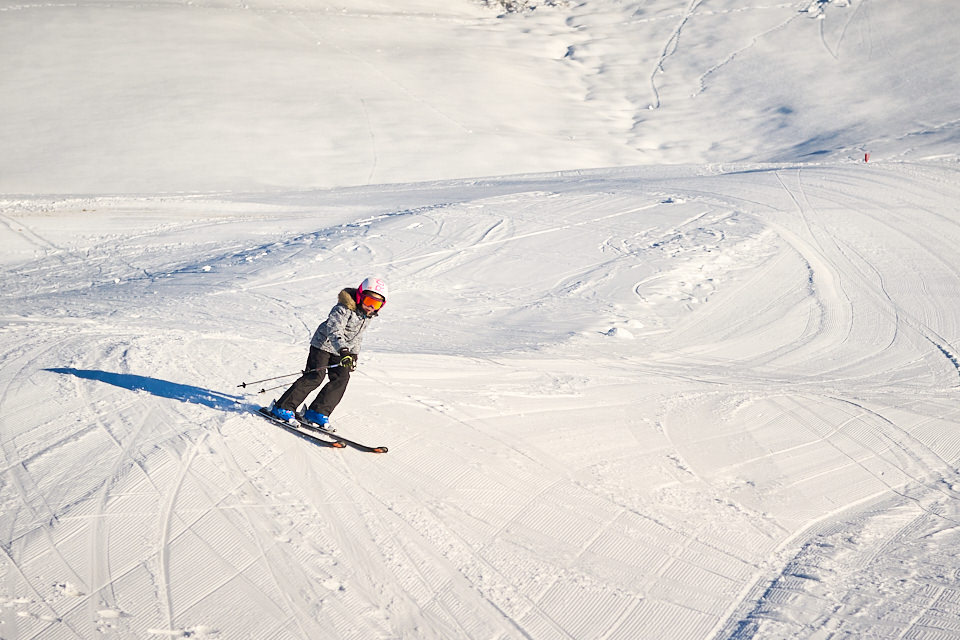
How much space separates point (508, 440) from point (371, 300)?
74.0 inches

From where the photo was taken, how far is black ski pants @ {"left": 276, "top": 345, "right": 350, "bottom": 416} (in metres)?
6.86

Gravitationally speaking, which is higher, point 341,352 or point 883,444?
point 341,352

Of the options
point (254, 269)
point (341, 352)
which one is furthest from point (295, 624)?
point (254, 269)

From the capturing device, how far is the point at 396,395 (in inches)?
318

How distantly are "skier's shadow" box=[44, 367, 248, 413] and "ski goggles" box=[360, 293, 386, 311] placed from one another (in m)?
1.85

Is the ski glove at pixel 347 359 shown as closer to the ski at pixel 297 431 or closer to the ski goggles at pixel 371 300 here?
the ski goggles at pixel 371 300

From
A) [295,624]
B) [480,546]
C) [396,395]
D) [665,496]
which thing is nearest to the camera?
[295,624]

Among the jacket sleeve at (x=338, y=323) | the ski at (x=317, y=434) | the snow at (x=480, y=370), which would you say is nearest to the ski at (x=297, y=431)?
the ski at (x=317, y=434)

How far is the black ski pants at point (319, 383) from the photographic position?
6.86 meters

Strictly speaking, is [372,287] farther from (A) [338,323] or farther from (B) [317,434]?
(B) [317,434]

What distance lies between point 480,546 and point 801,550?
234cm

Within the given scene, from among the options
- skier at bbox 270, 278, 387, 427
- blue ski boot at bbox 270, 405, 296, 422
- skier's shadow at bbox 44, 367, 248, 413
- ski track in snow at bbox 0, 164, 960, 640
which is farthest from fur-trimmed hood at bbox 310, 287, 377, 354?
skier's shadow at bbox 44, 367, 248, 413

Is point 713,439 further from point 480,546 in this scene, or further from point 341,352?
point 341,352

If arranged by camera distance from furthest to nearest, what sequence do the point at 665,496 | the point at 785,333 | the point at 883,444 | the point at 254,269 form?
the point at 254,269 → the point at 785,333 → the point at 883,444 → the point at 665,496
